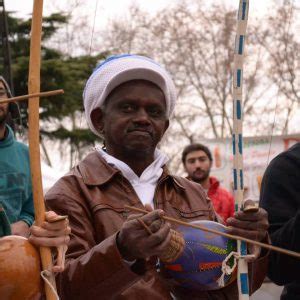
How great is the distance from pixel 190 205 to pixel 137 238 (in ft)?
2.07

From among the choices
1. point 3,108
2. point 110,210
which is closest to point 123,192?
point 110,210

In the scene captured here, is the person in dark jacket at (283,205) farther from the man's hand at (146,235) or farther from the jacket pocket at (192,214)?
the man's hand at (146,235)

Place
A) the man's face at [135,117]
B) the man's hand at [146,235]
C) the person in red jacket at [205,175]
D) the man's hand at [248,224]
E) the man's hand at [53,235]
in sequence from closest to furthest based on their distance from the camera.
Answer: the man's hand at [53,235]
the man's hand at [146,235]
the man's hand at [248,224]
the man's face at [135,117]
the person in red jacket at [205,175]

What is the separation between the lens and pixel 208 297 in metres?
2.41

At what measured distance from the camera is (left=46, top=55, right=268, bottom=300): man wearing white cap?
2107 millimetres

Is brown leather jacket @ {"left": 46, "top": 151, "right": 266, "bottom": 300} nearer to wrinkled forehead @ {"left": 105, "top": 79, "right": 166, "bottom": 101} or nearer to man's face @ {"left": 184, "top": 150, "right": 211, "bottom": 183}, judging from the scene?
wrinkled forehead @ {"left": 105, "top": 79, "right": 166, "bottom": 101}

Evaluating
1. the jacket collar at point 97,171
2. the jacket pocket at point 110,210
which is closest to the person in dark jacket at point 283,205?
the jacket collar at point 97,171

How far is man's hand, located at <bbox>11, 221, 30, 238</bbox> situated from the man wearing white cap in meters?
0.73

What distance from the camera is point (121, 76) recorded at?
2.52 meters

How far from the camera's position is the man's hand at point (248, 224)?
2.20 meters

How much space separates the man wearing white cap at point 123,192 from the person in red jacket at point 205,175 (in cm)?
359

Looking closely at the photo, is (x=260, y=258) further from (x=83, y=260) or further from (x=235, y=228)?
(x=83, y=260)

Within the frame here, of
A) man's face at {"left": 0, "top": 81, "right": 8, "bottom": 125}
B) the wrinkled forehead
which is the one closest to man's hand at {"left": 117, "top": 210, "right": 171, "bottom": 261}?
the wrinkled forehead

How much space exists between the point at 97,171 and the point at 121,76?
0.35m
